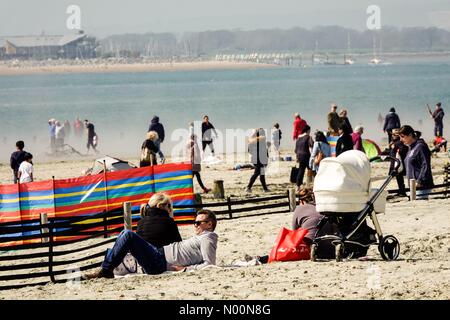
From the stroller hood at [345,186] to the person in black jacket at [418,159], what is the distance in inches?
145

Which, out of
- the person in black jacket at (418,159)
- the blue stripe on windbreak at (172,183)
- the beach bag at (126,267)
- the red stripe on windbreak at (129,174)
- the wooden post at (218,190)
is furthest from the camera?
the wooden post at (218,190)

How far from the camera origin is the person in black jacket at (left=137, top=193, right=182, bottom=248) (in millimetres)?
13414

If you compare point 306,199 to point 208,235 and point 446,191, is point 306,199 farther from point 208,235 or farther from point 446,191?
point 446,191

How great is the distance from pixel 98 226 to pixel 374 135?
37056mm

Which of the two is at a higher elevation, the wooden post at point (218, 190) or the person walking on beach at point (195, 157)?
the person walking on beach at point (195, 157)

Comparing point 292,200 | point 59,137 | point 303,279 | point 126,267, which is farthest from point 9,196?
point 59,137

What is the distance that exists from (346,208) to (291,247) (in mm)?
963

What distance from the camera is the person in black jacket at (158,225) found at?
13.4 metres

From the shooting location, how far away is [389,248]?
13250mm

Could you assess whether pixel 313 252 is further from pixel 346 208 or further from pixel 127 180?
pixel 127 180

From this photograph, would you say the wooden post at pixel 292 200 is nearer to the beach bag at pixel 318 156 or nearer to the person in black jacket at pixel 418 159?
the person in black jacket at pixel 418 159

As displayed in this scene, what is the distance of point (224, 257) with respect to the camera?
1562 cm

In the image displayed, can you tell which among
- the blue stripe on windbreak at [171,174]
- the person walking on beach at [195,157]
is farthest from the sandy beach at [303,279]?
the person walking on beach at [195,157]
